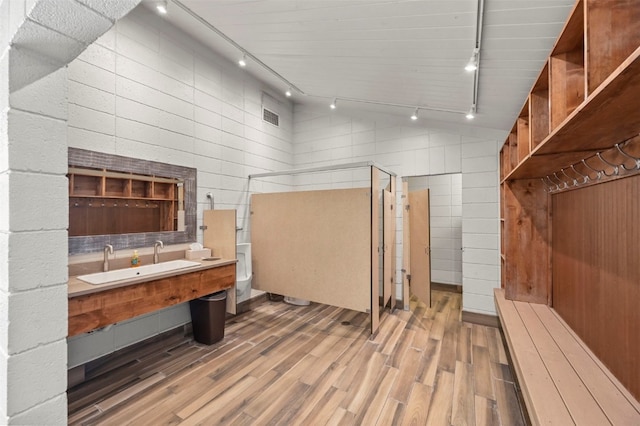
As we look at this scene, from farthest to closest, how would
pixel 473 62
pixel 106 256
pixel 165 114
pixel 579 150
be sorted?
pixel 165 114 → pixel 106 256 → pixel 473 62 → pixel 579 150

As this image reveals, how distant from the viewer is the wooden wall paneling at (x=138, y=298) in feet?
6.24

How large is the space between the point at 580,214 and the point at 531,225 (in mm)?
640

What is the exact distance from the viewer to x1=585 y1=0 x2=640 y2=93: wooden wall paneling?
914mm

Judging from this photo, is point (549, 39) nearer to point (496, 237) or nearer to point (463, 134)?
point (463, 134)

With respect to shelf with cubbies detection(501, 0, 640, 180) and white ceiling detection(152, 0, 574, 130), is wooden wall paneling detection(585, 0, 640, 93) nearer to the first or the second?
shelf with cubbies detection(501, 0, 640, 180)

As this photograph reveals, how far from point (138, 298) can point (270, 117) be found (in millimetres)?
3256

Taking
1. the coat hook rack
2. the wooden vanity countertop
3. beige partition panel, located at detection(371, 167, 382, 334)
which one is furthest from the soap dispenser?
the coat hook rack

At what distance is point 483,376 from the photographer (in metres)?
2.38

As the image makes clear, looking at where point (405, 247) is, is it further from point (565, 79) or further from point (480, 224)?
point (565, 79)

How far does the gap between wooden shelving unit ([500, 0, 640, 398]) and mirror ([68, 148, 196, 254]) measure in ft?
10.6

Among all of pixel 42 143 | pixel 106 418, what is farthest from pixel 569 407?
pixel 106 418

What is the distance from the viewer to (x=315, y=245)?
3.50 metres

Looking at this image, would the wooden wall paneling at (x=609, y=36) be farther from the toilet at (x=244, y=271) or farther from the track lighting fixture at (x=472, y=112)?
the toilet at (x=244, y=271)

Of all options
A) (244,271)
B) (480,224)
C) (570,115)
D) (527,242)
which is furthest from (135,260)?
(480,224)
